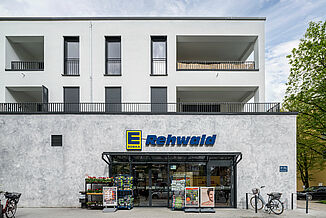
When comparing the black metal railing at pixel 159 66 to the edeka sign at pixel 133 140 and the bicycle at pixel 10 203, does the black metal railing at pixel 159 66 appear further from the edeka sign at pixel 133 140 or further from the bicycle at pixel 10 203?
the bicycle at pixel 10 203

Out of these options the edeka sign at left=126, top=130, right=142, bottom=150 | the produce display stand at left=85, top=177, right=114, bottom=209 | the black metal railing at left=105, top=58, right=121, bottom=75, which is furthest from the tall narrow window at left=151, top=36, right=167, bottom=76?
the produce display stand at left=85, top=177, right=114, bottom=209

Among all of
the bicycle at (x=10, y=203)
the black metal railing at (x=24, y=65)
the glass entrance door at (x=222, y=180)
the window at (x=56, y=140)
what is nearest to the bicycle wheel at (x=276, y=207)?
the glass entrance door at (x=222, y=180)

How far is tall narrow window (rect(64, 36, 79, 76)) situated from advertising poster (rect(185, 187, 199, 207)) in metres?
10.8

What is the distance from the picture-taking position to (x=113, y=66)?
54.4 ft

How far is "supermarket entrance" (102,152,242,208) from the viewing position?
13438 mm

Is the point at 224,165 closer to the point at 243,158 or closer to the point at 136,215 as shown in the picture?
the point at 243,158

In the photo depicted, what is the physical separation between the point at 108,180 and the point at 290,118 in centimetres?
1109

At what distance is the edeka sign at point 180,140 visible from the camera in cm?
1385

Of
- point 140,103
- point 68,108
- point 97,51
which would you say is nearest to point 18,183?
point 68,108

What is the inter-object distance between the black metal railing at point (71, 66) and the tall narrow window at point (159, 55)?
535 centimetres

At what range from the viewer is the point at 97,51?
53.6 ft

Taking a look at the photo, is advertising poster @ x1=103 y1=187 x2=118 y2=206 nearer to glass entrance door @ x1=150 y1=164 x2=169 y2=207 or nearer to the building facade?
the building facade

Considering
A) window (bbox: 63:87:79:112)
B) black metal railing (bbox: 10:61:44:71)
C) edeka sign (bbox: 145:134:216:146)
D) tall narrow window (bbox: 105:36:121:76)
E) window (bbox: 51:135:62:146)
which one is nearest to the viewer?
edeka sign (bbox: 145:134:216:146)

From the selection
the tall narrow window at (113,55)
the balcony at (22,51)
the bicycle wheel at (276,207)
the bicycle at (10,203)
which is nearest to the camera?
the bicycle at (10,203)
